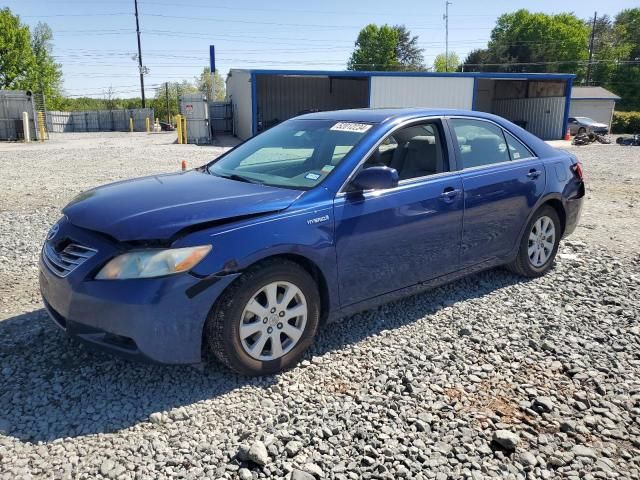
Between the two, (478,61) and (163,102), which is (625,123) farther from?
(163,102)

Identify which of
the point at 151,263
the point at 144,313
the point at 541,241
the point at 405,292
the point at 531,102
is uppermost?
the point at 531,102

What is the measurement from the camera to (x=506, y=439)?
2.68 m

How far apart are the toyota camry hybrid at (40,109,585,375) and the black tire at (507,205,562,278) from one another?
0.03m

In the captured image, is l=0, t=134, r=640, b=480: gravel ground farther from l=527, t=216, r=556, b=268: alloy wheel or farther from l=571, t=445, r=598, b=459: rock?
l=527, t=216, r=556, b=268: alloy wheel

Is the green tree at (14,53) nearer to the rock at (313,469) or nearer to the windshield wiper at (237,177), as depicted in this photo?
the windshield wiper at (237,177)

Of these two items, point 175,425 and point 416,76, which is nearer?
point 175,425

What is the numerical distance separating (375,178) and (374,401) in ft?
4.69

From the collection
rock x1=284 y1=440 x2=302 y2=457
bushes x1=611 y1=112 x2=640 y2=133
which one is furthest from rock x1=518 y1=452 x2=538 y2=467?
bushes x1=611 y1=112 x2=640 y2=133

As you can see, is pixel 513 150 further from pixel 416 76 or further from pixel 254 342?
pixel 416 76

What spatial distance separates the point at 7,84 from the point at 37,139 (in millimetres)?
35030

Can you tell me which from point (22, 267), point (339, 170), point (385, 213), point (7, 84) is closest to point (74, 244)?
point (339, 170)

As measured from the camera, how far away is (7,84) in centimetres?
5800

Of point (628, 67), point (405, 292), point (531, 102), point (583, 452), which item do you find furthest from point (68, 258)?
point (628, 67)

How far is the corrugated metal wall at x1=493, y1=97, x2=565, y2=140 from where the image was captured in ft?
107
